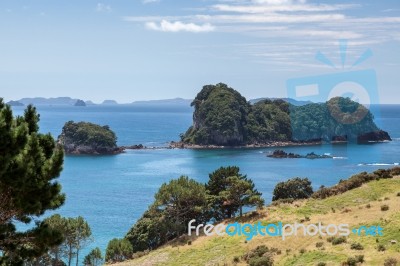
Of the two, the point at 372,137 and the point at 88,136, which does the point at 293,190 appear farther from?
the point at 372,137

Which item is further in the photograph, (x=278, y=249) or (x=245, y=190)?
(x=245, y=190)

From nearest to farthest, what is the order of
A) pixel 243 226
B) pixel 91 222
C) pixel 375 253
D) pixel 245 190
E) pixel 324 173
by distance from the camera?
pixel 375 253 → pixel 243 226 → pixel 245 190 → pixel 91 222 → pixel 324 173

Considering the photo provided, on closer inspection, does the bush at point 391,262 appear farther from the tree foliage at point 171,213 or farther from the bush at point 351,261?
the tree foliage at point 171,213

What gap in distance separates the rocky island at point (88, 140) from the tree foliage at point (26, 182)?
5953 inches

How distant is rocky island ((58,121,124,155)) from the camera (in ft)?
549

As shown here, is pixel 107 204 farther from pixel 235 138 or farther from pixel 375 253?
pixel 235 138

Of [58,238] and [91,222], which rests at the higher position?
[58,238]

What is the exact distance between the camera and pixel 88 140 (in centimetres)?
16788

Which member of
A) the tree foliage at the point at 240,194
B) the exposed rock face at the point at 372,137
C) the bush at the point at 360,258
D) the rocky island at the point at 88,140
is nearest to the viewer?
the bush at the point at 360,258

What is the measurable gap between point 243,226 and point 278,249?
28.2 feet

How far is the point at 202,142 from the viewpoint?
18950 cm

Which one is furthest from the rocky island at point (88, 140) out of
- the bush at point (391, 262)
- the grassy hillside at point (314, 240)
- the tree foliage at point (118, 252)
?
the bush at point (391, 262)

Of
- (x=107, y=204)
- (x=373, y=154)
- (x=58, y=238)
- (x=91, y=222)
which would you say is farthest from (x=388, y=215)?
(x=373, y=154)

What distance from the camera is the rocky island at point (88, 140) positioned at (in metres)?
167
